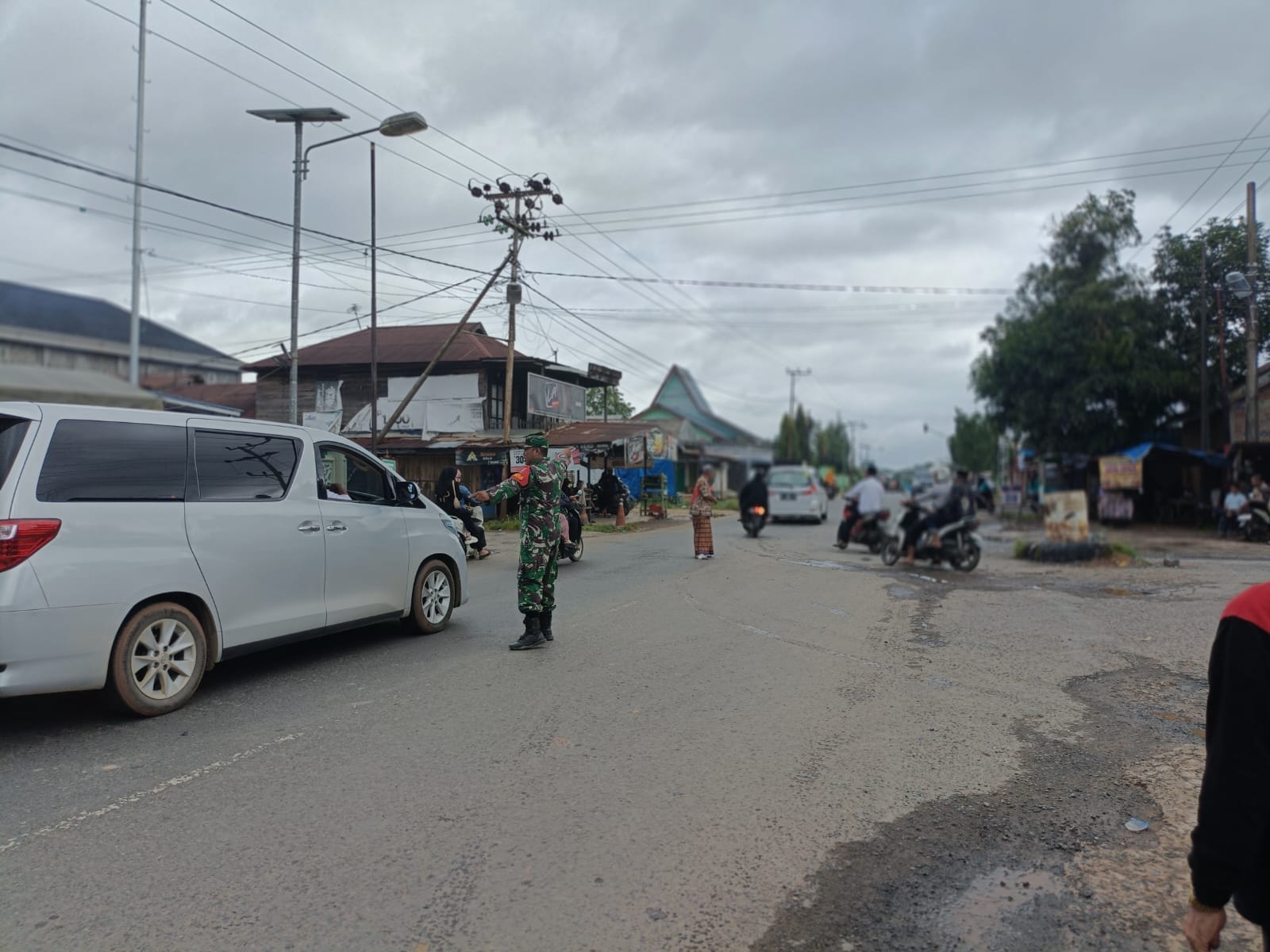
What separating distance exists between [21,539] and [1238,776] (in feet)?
17.7

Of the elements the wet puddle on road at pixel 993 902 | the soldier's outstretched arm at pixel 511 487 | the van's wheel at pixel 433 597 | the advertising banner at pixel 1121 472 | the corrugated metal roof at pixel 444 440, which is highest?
the corrugated metal roof at pixel 444 440

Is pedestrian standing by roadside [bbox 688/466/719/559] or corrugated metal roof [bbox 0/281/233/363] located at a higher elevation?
corrugated metal roof [bbox 0/281/233/363]

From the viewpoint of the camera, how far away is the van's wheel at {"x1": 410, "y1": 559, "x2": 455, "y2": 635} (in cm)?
786

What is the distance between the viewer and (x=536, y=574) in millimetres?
7473

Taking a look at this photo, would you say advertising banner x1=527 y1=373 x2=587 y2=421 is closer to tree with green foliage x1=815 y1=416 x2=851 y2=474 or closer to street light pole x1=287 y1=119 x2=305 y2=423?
street light pole x1=287 y1=119 x2=305 y2=423

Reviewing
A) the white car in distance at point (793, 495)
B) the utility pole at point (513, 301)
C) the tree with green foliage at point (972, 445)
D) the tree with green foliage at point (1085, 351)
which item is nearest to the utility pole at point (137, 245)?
the utility pole at point (513, 301)

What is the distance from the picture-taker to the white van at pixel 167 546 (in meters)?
4.80

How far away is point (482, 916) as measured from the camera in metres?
3.04

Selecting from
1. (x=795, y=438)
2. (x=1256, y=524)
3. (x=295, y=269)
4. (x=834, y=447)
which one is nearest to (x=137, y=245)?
(x=295, y=269)

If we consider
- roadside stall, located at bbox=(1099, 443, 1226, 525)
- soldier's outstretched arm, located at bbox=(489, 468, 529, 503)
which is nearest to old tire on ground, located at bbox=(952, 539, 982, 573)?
soldier's outstretched arm, located at bbox=(489, 468, 529, 503)

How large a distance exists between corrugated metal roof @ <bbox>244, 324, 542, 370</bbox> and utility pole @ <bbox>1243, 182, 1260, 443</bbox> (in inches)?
812

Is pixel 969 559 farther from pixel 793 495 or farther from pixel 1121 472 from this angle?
pixel 1121 472

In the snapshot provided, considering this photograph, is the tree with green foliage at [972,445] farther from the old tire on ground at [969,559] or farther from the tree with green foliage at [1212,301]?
→ the old tire on ground at [969,559]

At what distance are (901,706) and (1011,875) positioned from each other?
8.01ft
